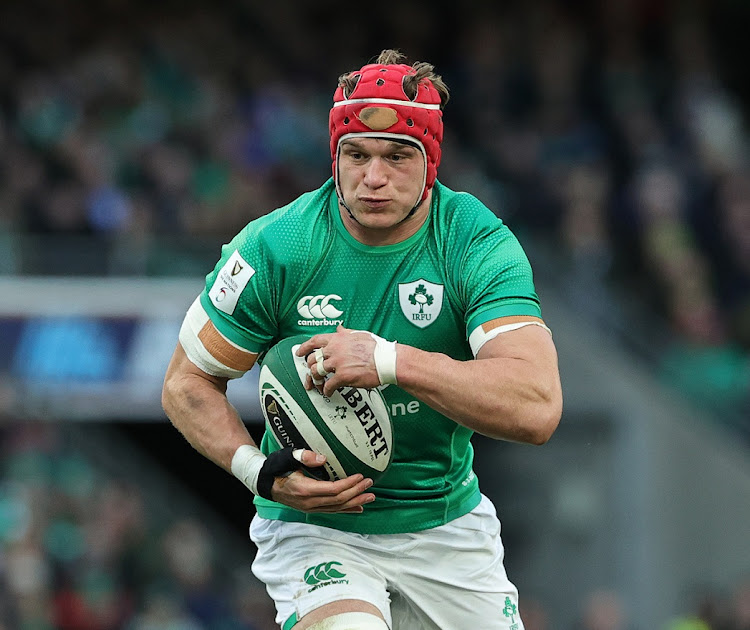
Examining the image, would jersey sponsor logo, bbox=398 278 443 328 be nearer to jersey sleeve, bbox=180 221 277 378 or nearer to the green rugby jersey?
the green rugby jersey

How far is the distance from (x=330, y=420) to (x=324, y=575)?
0.58m

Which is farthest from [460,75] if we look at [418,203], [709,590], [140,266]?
[418,203]

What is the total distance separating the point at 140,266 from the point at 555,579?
5095 mm

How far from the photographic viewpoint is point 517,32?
16.0 m

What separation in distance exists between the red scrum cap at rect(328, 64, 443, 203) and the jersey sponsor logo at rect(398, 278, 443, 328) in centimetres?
30

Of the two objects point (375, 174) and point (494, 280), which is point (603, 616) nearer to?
point (494, 280)

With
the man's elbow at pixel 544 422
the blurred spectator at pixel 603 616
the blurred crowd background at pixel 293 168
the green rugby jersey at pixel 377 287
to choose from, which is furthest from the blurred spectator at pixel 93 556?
the man's elbow at pixel 544 422

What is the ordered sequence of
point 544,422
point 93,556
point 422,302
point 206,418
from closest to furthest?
1. point 544,422
2. point 422,302
3. point 206,418
4. point 93,556

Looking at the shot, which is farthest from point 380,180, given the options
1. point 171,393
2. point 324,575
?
point 324,575

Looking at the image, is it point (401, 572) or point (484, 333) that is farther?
point (401, 572)

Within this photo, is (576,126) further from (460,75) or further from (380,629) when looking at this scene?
(380,629)

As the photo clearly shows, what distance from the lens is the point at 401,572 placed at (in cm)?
502

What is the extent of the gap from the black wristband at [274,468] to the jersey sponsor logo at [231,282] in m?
0.55

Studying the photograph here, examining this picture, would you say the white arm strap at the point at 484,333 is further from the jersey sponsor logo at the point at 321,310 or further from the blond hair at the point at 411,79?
the blond hair at the point at 411,79
